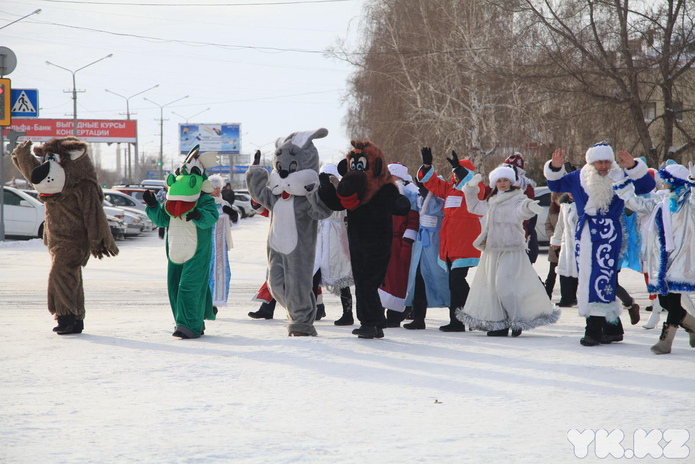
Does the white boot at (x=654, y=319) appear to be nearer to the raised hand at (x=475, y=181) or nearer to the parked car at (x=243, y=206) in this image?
the raised hand at (x=475, y=181)

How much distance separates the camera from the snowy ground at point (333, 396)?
15.4 feet

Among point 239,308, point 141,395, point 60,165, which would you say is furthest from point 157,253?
point 141,395

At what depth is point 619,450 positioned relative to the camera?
15.4ft

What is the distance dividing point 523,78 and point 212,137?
62397 millimetres

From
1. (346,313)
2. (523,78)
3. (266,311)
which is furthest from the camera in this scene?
(523,78)

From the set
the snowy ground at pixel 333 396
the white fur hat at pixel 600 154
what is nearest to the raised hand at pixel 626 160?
the white fur hat at pixel 600 154

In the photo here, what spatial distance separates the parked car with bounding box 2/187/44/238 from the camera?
2344 cm

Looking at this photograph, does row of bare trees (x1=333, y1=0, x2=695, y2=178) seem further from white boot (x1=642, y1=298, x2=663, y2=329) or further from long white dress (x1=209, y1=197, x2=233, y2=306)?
long white dress (x1=209, y1=197, x2=233, y2=306)

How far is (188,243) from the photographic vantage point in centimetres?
827

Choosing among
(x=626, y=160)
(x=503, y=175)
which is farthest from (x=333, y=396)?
(x=503, y=175)

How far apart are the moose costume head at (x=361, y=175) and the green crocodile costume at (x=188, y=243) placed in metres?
1.34

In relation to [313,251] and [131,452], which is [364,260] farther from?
[131,452]

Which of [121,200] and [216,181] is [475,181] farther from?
[121,200]

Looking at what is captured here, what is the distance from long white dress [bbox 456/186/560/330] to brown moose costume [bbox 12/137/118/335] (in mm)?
3673
